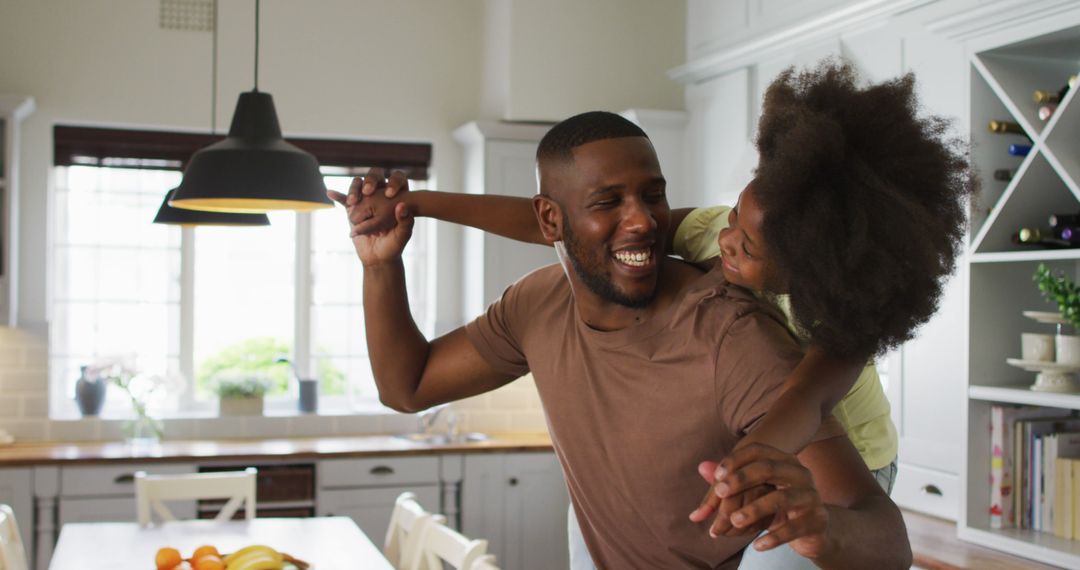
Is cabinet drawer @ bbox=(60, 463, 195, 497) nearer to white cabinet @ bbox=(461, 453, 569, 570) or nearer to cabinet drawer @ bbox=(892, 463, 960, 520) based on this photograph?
white cabinet @ bbox=(461, 453, 569, 570)

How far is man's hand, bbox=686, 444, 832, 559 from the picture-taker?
953 millimetres

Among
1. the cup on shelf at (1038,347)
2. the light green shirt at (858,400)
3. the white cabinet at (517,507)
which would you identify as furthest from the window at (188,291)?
the light green shirt at (858,400)

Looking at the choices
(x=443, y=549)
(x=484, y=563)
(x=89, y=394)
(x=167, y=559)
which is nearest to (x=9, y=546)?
(x=167, y=559)

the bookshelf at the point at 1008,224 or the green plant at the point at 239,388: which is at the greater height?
the bookshelf at the point at 1008,224

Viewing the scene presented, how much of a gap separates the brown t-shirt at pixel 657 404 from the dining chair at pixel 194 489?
9.14 feet

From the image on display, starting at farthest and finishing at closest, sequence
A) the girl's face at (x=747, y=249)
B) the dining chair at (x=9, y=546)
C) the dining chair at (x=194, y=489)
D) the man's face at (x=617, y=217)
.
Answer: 1. the dining chair at (x=194, y=489)
2. the dining chair at (x=9, y=546)
3. the man's face at (x=617, y=217)
4. the girl's face at (x=747, y=249)

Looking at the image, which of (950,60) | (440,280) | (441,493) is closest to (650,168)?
(950,60)

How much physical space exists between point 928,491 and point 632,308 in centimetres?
258

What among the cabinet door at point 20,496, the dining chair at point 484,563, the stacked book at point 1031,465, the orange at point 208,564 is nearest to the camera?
the dining chair at point 484,563

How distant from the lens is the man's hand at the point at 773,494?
0.95m

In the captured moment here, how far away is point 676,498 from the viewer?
1448 millimetres

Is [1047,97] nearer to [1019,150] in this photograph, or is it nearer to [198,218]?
[1019,150]

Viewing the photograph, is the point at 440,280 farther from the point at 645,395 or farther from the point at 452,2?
the point at 645,395

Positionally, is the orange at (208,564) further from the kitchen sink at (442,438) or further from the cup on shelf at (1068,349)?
the kitchen sink at (442,438)
